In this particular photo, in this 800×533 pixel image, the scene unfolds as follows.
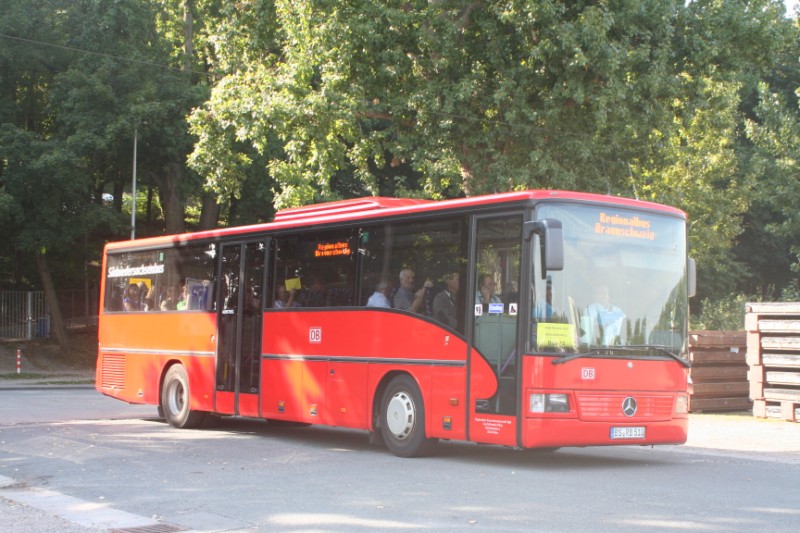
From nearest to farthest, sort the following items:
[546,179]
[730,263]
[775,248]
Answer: [546,179] < [730,263] < [775,248]

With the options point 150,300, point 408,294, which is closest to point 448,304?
point 408,294

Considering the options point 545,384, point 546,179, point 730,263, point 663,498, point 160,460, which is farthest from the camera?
point 730,263

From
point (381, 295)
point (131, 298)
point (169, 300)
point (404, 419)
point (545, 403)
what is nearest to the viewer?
point (545, 403)

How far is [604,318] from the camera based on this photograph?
12117 mm

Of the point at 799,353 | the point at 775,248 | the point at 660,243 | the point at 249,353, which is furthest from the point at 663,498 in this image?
the point at 775,248

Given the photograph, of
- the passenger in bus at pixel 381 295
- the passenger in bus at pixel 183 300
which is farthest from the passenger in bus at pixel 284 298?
the passenger in bus at pixel 183 300

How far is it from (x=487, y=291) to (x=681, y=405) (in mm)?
2757

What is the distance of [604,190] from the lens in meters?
27.7

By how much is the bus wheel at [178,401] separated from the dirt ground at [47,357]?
65.2ft

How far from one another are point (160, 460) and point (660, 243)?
21.5ft

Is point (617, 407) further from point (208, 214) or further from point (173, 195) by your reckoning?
point (208, 214)

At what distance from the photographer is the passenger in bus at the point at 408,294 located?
13195 millimetres

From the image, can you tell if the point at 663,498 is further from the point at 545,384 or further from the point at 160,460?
the point at 160,460

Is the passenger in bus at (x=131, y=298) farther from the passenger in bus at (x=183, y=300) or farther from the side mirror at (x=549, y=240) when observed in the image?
the side mirror at (x=549, y=240)
